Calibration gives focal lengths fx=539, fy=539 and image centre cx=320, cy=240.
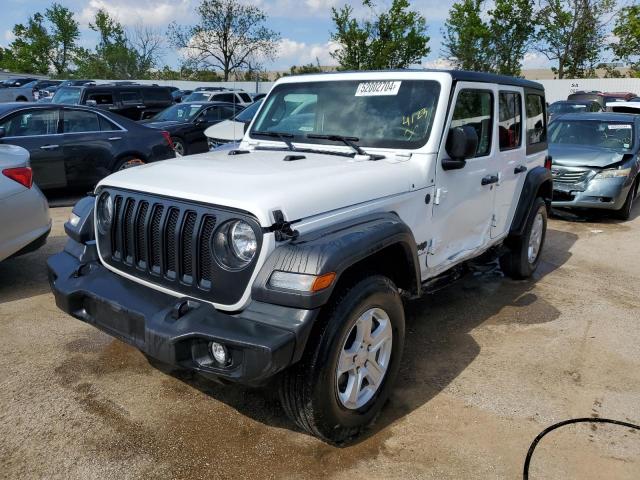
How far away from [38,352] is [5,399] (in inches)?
24.3

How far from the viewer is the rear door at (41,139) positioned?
7.96m

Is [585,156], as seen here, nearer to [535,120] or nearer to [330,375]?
[535,120]

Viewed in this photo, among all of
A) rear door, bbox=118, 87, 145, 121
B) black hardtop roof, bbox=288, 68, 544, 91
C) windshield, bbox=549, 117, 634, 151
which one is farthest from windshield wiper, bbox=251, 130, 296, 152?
rear door, bbox=118, 87, 145, 121

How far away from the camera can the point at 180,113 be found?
1330cm

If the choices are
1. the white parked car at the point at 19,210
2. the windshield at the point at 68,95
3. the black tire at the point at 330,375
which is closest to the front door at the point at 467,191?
the black tire at the point at 330,375

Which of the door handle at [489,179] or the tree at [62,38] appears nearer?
the door handle at [489,179]

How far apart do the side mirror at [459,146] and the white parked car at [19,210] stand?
370 centimetres

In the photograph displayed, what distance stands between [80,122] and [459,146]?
7.07m

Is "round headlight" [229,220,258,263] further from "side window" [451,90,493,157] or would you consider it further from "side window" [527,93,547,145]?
"side window" [527,93,547,145]

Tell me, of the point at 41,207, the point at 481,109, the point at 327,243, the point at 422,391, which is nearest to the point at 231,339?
the point at 327,243

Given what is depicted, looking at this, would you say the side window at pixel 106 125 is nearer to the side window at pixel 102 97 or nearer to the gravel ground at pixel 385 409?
the gravel ground at pixel 385 409

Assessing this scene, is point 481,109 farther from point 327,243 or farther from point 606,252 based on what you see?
point 606,252

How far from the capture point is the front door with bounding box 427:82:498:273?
3.76m

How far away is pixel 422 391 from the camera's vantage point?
11.4 ft
